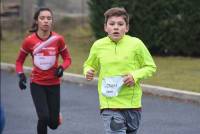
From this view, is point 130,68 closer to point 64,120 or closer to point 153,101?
point 64,120

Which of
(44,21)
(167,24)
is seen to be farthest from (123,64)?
(167,24)

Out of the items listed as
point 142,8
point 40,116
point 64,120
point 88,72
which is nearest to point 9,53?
point 142,8

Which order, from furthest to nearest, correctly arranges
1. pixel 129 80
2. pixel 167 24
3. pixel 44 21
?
pixel 167 24
pixel 44 21
pixel 129 80

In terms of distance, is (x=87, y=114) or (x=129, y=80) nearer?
(x=129, y=80)

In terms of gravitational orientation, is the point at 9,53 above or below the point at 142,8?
below

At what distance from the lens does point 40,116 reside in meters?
8.57

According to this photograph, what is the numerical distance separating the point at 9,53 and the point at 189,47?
4949 mm

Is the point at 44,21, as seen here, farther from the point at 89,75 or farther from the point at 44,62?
the point at 89,75

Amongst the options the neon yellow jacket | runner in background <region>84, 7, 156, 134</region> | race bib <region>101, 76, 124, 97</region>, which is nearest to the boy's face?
runner in background <region>84, 7, 156, 134</region>

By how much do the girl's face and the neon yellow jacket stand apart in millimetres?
1734

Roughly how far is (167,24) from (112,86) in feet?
38.7

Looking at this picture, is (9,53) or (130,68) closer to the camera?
(130,68)

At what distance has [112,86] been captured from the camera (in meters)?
6.91

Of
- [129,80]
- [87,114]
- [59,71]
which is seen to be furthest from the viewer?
[87,114]
